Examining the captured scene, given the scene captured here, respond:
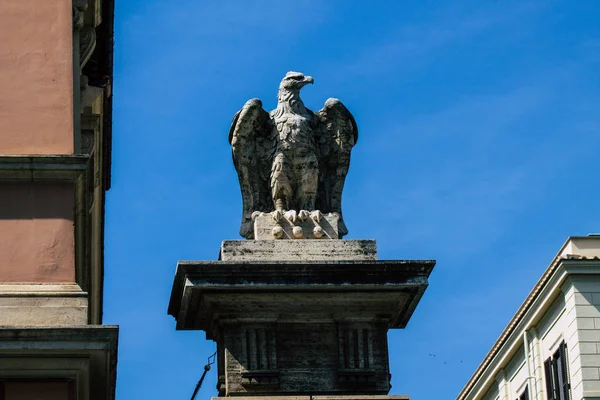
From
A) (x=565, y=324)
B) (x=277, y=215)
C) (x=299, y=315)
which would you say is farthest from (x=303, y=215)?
(x=565, y=324)

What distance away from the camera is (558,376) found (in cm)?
4059

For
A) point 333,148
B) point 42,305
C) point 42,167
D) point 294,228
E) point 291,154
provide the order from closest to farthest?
point 42,305
point 42,167
point 294,228
point 291,154
point 333,148

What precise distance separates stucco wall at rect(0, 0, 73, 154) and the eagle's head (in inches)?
103

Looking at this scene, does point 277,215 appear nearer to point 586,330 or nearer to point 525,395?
point 586,330

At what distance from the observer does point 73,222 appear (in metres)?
21.7

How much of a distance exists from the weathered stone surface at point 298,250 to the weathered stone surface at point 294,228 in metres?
0.15

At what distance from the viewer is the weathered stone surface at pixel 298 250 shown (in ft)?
75.3

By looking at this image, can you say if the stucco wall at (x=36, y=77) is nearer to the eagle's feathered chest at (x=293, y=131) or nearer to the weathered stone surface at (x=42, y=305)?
the weathered stone surface at (x=42, y=305)

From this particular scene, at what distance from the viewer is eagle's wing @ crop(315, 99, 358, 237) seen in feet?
78.6

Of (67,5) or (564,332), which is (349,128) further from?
(564,332)

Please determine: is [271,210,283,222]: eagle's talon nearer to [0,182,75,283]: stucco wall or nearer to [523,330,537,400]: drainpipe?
[0,182,75,283]: stucco wall

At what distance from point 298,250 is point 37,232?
2944 mm

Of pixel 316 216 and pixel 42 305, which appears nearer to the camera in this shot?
Answer: pixel 42 305

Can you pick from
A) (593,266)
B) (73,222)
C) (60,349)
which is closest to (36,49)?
(73,222)
